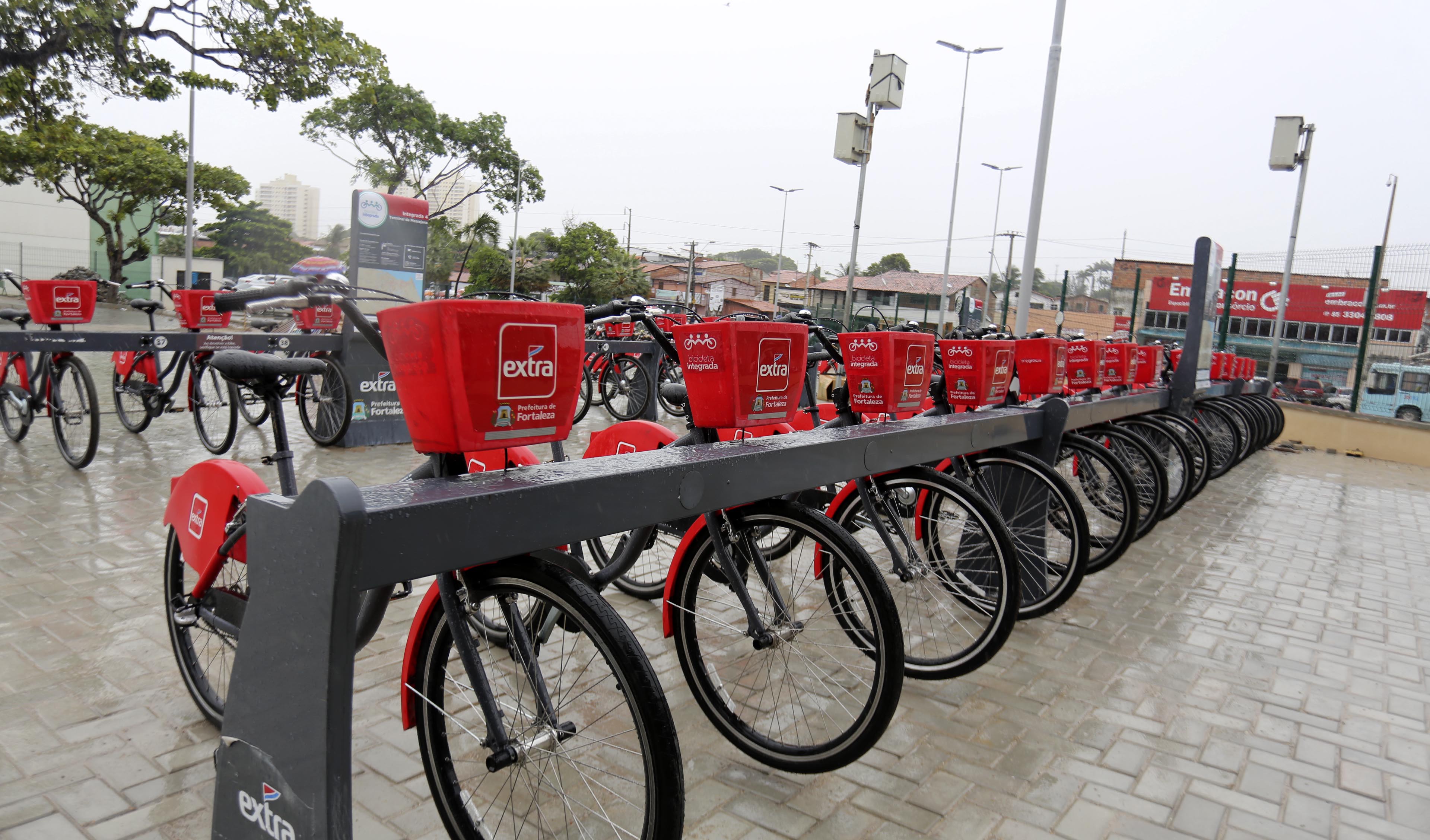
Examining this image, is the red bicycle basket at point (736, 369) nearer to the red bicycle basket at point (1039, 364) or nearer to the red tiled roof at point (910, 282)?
the red bicycle basket at point (1039, 364)

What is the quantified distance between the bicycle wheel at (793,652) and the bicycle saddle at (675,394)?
72 centimetres

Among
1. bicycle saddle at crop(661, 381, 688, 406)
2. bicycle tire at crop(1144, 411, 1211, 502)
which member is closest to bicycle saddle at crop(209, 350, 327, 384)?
bicycle saddle at crop(661, 381, 688, 406)

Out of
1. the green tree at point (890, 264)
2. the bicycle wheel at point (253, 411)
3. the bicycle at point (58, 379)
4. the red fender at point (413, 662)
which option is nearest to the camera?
the red fender at point (413, 662)

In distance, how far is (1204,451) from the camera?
5.71 meters

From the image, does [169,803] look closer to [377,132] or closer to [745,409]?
[745,409]

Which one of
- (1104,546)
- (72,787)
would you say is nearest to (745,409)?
(72,787)

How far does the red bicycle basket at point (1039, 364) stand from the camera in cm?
410

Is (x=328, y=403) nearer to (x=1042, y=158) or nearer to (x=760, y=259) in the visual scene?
(x=1042, y=158)

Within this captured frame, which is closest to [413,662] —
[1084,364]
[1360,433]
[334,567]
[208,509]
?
[334,567]

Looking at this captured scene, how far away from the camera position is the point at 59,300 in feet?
18.0

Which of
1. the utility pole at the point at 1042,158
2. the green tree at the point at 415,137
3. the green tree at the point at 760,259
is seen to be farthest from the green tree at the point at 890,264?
the utility pole at the point at 1042,158

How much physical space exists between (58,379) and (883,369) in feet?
18.0

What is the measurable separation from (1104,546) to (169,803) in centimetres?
402

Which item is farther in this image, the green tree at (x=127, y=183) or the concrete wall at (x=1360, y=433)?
the green tree at (x=127, y=183)
